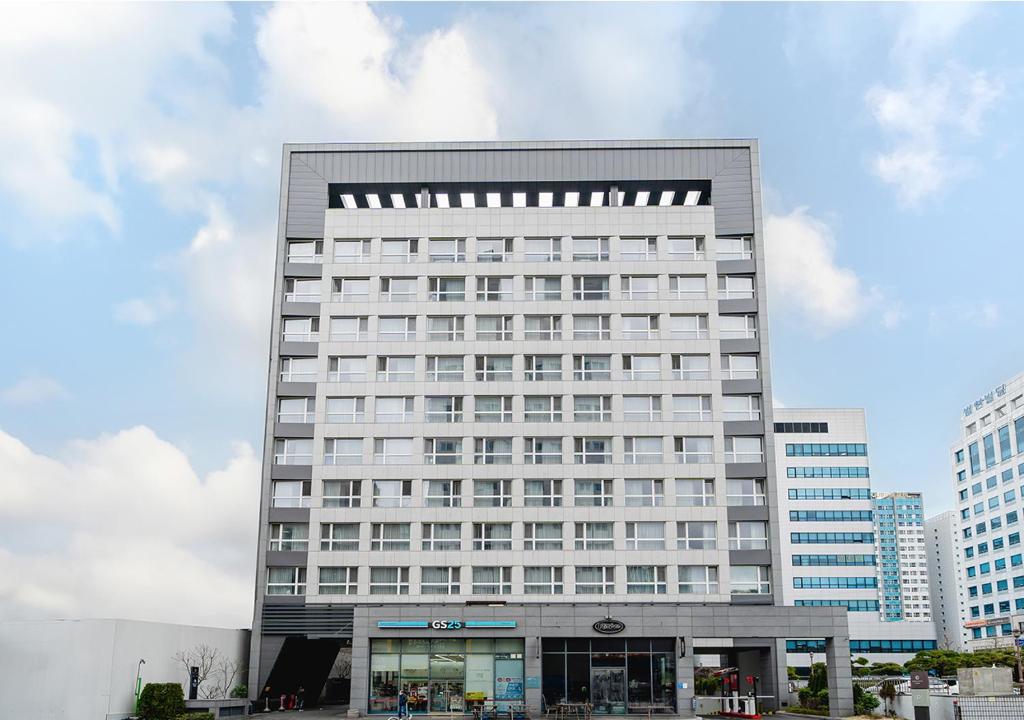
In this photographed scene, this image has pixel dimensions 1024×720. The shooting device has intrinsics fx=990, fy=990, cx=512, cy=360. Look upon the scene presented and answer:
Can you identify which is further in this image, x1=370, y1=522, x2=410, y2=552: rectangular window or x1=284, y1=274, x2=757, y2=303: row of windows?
x1=284, y1=274, x2=757, y2=303: row of windows

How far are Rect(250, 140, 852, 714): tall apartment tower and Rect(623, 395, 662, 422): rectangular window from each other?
0.47 ft

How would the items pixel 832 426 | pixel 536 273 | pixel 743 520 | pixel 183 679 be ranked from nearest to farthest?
pixel 183 679 → pixel 743 520 → pixel 536 273 → pixel 832 426

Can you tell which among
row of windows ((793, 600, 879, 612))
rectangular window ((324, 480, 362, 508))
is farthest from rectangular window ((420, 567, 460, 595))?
row of windows ((793, 600, 879, 612))

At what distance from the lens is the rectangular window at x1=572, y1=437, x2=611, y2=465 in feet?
207

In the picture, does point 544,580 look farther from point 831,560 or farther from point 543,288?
point 831,560

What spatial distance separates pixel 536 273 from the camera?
6650 centimetres

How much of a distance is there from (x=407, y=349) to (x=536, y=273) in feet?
32.9

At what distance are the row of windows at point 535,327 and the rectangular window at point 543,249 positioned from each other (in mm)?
4116

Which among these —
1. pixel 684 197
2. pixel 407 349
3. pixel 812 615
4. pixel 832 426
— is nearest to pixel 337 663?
pixel 407 349

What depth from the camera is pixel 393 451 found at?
2511 inches

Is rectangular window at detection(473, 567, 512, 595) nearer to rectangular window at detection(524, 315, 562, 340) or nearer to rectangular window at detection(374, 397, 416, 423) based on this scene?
rectangular window at detection(374, 397, 416, 423)

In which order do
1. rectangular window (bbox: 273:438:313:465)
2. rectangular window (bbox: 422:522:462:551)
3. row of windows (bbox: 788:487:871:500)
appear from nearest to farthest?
rectangular window (bbox: 422:522:462:551)
rectangular window (bbox: 273:438:313:465)
row of windows (bbox: 788:487:871:500)

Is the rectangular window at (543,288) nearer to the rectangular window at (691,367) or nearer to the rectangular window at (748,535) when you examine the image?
the rectangular window at (691,367)

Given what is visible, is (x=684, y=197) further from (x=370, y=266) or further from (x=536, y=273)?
(x=370, y=266)
